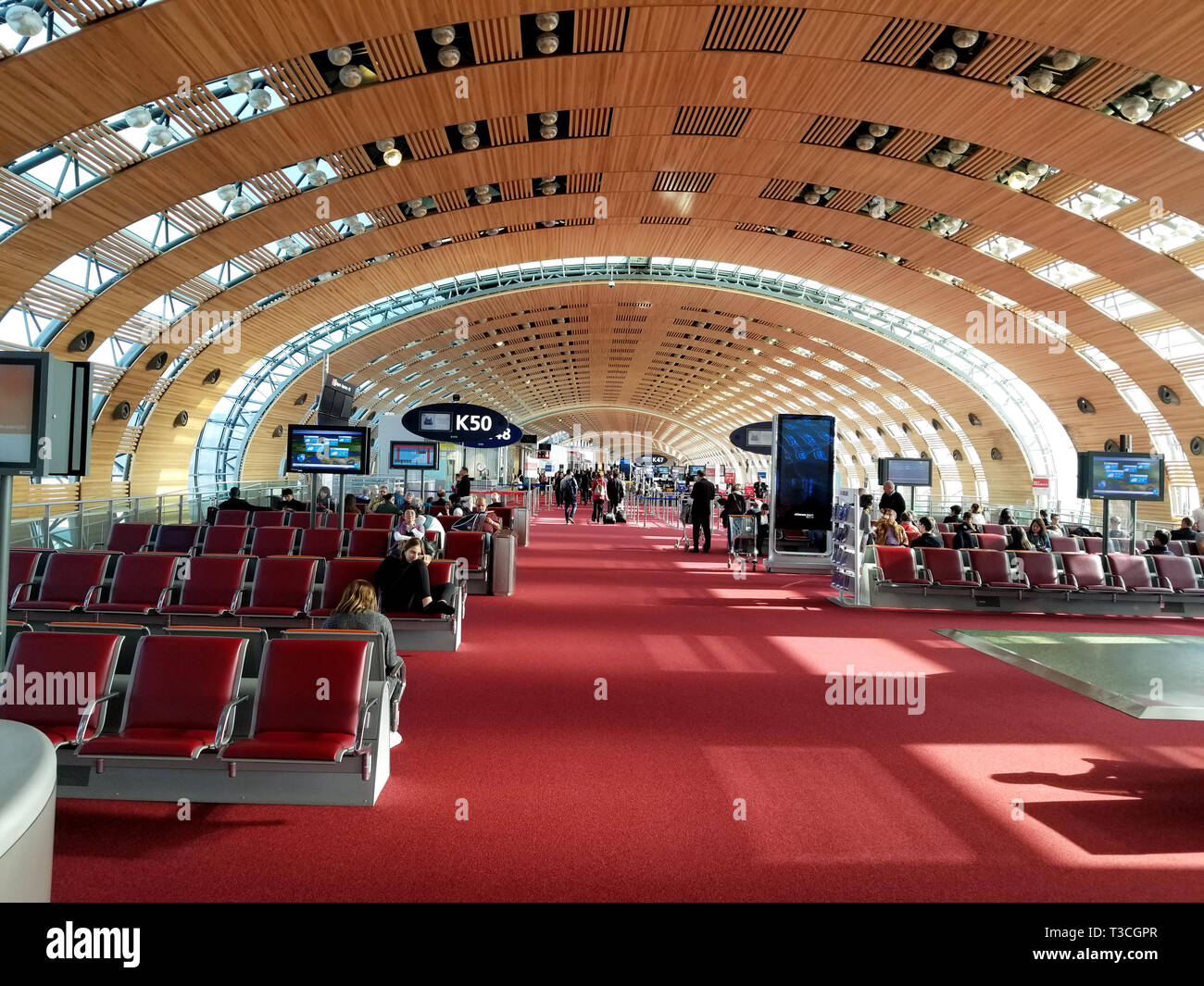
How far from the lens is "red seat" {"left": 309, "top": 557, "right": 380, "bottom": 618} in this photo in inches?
338

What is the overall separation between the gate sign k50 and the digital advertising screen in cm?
553

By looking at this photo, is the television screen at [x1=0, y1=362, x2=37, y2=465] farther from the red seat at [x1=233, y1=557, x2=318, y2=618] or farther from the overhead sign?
the overhead sign

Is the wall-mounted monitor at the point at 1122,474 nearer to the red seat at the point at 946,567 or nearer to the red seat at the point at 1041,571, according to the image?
the red seat at the point at 1041,571

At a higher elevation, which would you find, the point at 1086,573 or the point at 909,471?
the point at 909,471

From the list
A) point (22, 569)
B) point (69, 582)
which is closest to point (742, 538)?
point (69, 582)

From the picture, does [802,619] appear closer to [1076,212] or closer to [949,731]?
[949,731]

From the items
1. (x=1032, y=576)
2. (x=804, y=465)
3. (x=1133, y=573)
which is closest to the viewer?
(x=1032, y=576)

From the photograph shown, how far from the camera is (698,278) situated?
109 feet

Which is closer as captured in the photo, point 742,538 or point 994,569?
point 994,569

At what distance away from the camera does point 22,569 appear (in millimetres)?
8773

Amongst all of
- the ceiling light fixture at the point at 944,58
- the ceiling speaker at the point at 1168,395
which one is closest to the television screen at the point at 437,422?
the ceiling light fixture at the point at 944,58

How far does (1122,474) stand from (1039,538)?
2250 mm

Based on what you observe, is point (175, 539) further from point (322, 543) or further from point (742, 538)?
point (742, 538)

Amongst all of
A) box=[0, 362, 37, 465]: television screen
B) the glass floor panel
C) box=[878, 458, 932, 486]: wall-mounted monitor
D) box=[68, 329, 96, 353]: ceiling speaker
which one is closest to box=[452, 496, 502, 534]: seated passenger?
the glass floor panel
